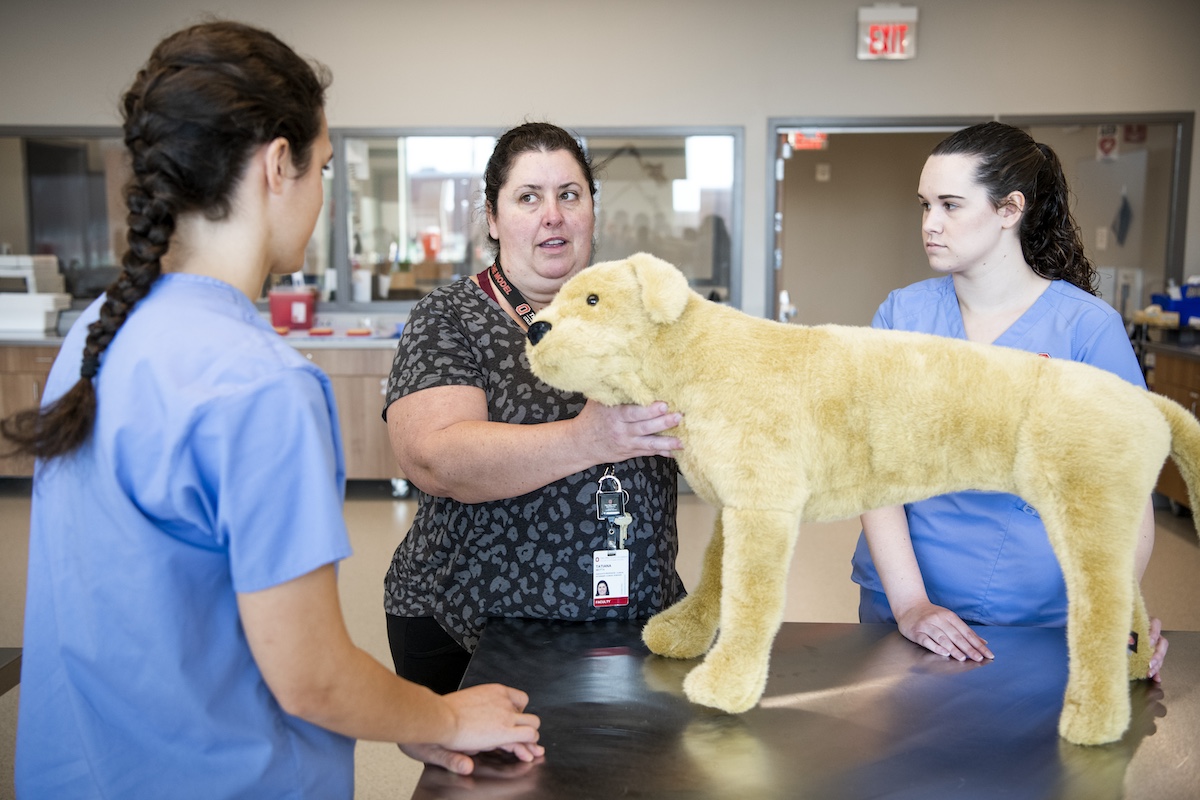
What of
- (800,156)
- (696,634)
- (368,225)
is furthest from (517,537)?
(800,156)

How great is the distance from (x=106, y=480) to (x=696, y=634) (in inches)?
34.7

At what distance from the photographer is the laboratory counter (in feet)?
3.76

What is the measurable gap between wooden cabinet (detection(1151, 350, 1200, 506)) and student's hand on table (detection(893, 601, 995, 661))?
3954mm

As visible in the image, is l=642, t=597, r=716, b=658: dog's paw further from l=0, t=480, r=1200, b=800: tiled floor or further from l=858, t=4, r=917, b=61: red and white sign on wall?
l=858, t=4, r=917, b=61: red and white sign on wall

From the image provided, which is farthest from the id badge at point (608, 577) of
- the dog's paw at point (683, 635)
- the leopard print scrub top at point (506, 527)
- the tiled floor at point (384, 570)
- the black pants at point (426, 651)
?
the tiled floor at point (384, 570)

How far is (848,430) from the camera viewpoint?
120cm

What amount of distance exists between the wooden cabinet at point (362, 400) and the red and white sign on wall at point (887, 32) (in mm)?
3403

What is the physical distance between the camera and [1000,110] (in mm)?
5887

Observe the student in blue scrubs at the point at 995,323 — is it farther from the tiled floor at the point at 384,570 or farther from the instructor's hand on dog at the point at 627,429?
the tiled floor at the point at 384,570

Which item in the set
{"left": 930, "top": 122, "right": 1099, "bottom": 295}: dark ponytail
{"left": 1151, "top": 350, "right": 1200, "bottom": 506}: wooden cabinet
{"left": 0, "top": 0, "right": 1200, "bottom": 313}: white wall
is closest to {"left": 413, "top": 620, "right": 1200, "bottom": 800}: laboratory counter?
{"left": 930, "top": 122, "right": 1099, "bottom": 295}: dark ponytail

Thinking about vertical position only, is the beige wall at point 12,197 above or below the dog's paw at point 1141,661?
above

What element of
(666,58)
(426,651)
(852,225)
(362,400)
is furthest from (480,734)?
(852,225)

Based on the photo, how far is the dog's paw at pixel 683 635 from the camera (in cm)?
148

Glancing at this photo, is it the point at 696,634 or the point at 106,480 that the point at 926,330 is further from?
the point at 106,480
